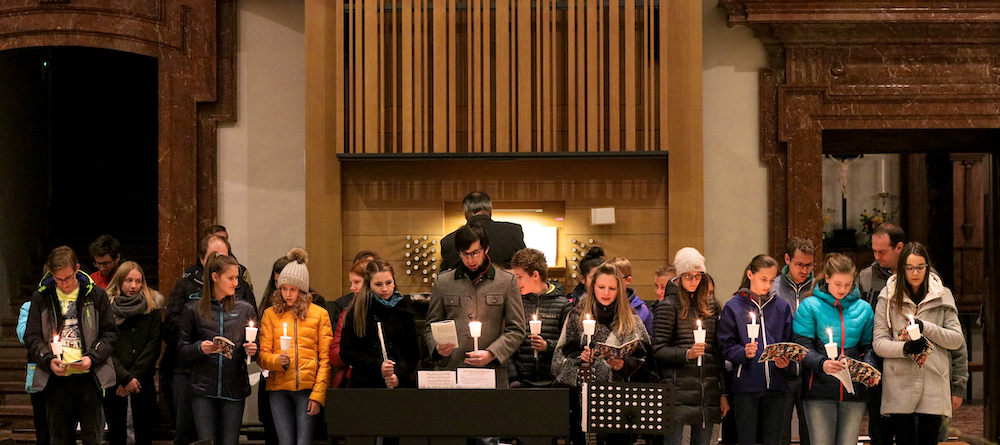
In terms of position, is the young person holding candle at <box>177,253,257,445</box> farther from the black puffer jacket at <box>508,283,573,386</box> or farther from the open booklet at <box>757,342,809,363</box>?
the open booklet at <box>757,342,809,363</box>

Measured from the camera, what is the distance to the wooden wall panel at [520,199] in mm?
7762

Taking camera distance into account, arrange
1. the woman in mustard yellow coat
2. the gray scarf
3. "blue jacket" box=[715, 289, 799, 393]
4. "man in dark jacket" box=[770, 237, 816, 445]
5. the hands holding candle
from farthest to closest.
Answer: the gray scarf → "man in dark jacket" box=[770, 237, 816, 445] → the woman in mustard yellow coat → "blue jacket" box=[715, 289, 799, 393] → the hands holding candle

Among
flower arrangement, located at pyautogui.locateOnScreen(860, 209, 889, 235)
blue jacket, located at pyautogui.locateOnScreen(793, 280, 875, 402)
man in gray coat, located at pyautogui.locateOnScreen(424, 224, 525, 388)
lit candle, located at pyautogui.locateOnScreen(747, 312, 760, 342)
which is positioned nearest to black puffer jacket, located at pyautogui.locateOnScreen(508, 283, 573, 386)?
man in gray coat, located at pyautogui.locateOnScreen(424, 224, 525, 388)

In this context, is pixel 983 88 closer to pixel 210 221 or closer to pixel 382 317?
pixel 382 317

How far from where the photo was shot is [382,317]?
5652 millimetres

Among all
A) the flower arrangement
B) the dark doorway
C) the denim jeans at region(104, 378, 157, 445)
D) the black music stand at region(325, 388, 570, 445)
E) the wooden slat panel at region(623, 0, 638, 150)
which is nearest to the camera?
the black music stand at region(325, 388, 570, 445)

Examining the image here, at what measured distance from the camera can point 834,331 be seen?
226 inches

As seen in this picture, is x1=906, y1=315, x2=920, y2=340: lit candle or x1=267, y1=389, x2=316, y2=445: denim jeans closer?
x1=906, y1=315, x2=920, y2=340: lit candle

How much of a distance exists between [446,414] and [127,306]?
2817 millimetres

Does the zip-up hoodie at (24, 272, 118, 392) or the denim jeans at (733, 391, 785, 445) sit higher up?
the zip-up hoodie at (24, 272, 118, 392)

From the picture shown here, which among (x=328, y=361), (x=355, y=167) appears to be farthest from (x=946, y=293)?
(x=355, y=167)

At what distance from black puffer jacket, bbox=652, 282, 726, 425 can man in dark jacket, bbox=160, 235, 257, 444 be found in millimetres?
2606

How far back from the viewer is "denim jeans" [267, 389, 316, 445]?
5.99 meters

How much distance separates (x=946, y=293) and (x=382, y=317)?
3.38m
